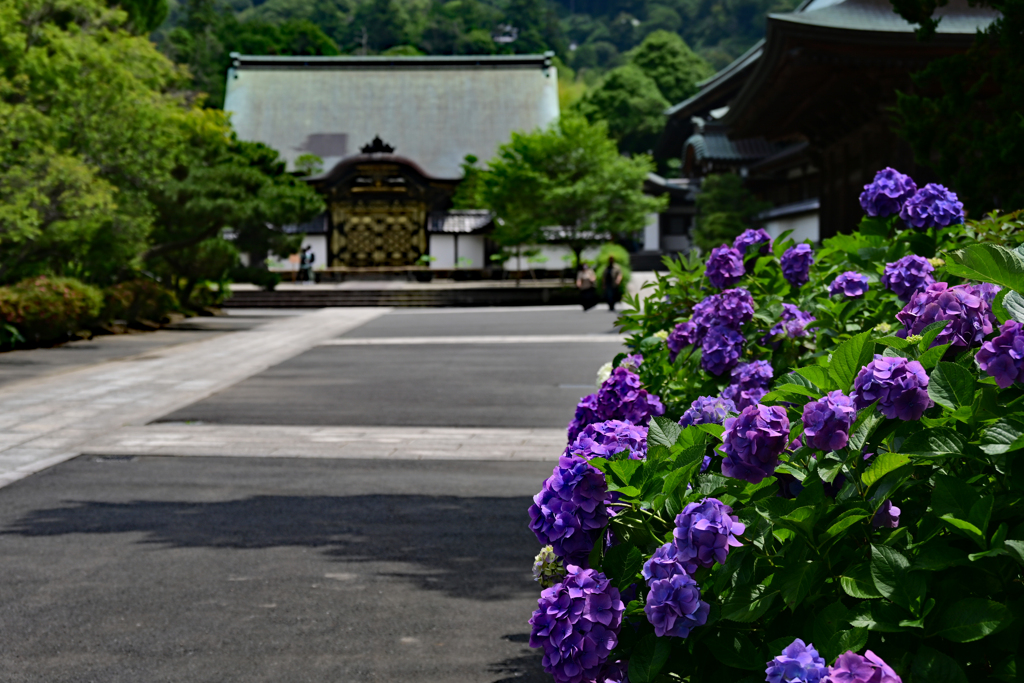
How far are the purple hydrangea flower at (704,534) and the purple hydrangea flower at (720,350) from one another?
2661mm

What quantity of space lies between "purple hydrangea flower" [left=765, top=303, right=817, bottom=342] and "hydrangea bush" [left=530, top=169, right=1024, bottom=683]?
2.20 metres

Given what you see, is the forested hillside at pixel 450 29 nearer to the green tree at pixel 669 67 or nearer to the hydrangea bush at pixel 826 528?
the green tree at pixel 669 67

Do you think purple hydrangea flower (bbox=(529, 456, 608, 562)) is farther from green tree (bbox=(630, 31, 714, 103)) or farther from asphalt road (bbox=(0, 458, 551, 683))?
green tree (bbox=(630, 31, 714, 103))

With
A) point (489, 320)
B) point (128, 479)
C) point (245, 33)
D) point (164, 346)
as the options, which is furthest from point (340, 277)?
point (128, 479)

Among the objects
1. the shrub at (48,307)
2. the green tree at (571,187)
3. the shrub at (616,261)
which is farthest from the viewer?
the green tree at (571,187)

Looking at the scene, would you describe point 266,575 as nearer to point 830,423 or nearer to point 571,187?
point 830,423

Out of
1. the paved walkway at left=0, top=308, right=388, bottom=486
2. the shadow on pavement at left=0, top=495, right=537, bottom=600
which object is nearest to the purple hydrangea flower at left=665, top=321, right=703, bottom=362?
the shadow on pavement at left=0, top=495, right=537, bottom=600

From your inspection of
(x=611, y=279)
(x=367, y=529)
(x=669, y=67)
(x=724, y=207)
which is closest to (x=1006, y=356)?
(x=367, y=529)

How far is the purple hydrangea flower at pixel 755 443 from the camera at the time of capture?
7.22 feet

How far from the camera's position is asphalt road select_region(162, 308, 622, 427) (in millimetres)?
11133

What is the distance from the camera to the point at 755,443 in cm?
220

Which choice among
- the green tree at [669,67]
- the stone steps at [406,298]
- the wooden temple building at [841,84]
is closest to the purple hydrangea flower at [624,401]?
the wooden temple building at [841,84]

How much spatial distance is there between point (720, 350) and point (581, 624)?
2.68 m

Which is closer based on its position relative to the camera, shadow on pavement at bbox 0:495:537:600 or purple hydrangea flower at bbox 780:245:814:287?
purple hydrangea flower at bbox 780:245:814:287
